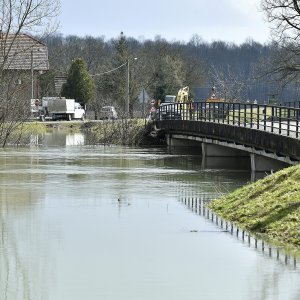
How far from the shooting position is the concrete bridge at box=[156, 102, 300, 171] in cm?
3244

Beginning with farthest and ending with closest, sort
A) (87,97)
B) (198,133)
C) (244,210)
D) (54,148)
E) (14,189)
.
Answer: (87,97)
(54,148)
(198,133)
(14,189)
(244,210)

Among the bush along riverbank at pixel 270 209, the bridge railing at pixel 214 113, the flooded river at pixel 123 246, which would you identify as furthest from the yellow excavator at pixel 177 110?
the bush along riverbank at pixel 270 209

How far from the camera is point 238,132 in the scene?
38.8 meters

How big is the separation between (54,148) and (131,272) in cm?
3761

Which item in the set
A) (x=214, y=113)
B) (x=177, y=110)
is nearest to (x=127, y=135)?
(x=177, y=110)

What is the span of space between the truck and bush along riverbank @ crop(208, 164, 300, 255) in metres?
66.5

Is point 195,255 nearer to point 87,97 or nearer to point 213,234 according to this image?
point 213,234

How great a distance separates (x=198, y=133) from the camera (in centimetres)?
4788

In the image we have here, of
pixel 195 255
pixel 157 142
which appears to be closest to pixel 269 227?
pixel 195 255

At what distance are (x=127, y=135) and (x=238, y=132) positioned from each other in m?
22.4

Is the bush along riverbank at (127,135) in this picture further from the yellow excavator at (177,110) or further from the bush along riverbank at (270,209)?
the bush along riverbank at (270,209)

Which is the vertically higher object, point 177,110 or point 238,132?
point 177,110

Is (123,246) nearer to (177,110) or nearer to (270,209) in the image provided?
(270,209)

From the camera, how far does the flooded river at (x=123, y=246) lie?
49.2ft
